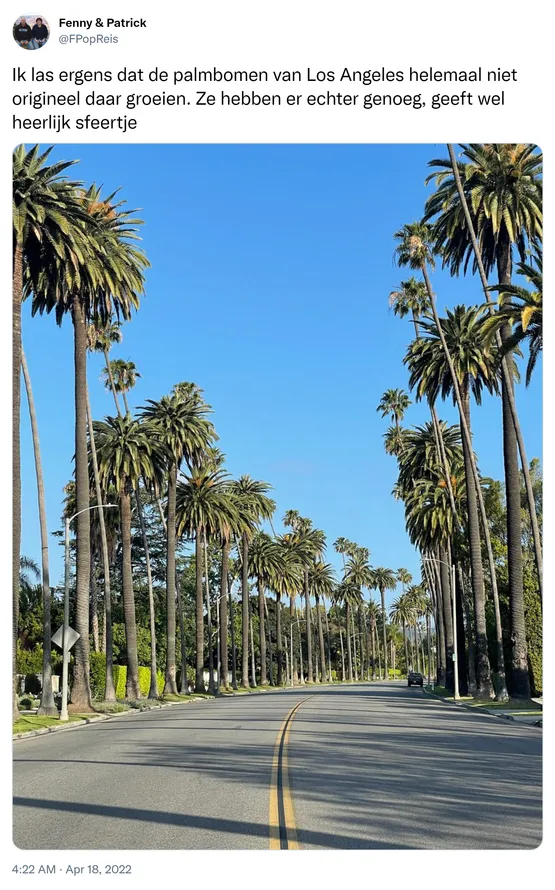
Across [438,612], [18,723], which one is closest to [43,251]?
[18,723]

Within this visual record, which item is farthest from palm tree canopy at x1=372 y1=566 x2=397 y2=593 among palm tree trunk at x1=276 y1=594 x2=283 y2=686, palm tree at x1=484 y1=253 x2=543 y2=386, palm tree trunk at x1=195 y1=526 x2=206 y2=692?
palm tree at x1=484 y1=253 x2=543 y2=386

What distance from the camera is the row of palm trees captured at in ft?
119

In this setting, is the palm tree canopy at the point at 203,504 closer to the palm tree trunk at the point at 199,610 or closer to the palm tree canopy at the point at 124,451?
the palm tree trunk at the point at 199,610

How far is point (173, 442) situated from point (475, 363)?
22.0m

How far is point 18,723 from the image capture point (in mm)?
35062

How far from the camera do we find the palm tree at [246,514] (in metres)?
90.1

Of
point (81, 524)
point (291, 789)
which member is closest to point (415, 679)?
point (81, 524)

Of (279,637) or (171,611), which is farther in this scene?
(279,637)

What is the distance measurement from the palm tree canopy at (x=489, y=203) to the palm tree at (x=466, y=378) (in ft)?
20.4

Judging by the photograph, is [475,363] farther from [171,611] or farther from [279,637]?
[279,637]

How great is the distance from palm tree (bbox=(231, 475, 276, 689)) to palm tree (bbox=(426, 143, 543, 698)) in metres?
44.5

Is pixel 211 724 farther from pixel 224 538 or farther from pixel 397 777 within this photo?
pixel 224 538

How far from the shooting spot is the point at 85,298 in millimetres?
46625
